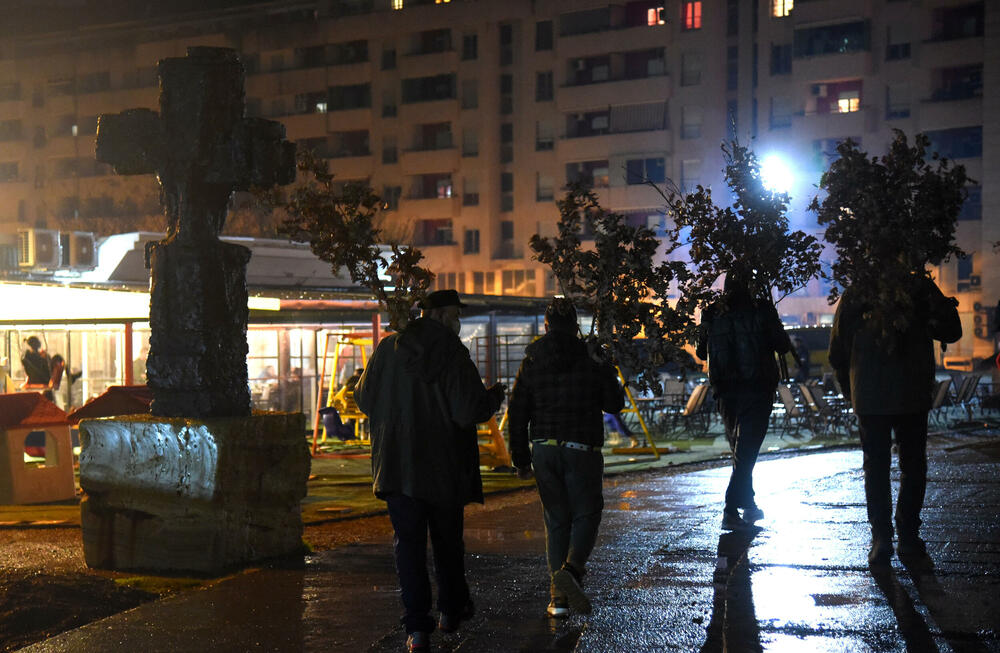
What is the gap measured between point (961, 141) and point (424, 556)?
54.1 m

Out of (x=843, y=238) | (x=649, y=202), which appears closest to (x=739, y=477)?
(x=843, y=238)

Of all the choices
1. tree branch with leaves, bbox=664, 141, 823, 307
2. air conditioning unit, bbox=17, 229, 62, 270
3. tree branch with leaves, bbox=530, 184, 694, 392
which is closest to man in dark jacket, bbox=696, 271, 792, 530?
tree branch with leaves, bbox=664, 141, 823, 307

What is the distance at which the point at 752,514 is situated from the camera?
9.65 metres

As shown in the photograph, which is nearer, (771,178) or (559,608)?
(559,608)

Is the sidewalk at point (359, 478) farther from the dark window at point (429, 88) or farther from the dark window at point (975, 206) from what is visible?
the dark window at point (429, 88)

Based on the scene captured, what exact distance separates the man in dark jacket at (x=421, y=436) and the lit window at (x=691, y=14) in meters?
59.8

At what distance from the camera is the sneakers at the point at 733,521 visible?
9344 mm

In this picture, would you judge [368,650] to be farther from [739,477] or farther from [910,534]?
[739,477]

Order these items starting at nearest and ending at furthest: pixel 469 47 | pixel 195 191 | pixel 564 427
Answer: pixel 564 427, pixel 195 191, pixel 469 47

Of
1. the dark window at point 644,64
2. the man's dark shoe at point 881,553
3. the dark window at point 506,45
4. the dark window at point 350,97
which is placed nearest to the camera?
the man's dark shoe at point 881,553

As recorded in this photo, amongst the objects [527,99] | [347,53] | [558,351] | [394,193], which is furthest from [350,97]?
[558,351]

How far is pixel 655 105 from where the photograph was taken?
212ft

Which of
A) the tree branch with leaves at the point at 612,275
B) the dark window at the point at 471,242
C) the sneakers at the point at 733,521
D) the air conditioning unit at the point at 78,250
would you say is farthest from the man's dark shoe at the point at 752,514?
the dark window at the point at 471,242

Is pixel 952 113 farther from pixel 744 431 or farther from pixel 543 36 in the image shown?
pixel 744 431
